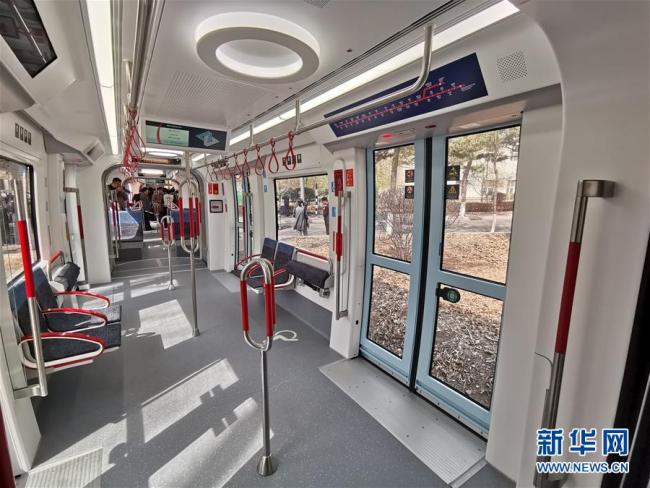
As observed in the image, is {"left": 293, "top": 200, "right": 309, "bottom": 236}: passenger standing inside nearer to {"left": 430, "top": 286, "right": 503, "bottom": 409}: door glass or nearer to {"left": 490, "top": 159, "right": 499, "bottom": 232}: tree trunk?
{"left": 430, "top": 286, "right": 503, "bottom": 409}: door glass

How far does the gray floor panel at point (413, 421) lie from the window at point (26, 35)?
3.19 metres

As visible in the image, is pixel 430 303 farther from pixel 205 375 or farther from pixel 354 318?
pixel 205 375

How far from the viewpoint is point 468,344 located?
260cm

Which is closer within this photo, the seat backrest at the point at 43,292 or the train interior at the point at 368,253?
the train interior at the point at 368,253

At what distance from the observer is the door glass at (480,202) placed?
2.23 meters

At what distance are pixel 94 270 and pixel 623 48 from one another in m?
7.79

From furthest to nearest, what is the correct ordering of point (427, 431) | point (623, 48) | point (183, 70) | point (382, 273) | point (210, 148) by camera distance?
point (210, 148) → point (382, 273) → point (427, 431) → point (183, 70) → point (623, 48)

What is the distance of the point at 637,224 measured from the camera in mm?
1105

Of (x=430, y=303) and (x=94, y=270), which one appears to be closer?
(x=430, y=303)

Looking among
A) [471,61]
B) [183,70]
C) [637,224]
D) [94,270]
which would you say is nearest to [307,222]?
[183,70]

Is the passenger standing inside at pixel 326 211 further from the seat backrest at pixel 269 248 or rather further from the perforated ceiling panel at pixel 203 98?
the perforated ceiling panel at pixel 203 98

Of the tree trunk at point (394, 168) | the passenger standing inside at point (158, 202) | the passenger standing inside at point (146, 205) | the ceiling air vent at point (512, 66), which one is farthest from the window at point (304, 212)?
the passenger standing inside at point (146, 205)

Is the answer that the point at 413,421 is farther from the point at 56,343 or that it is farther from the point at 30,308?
the point at 56,343

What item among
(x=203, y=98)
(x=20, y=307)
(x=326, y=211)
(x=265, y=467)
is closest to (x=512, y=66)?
(x=203, y=98)
